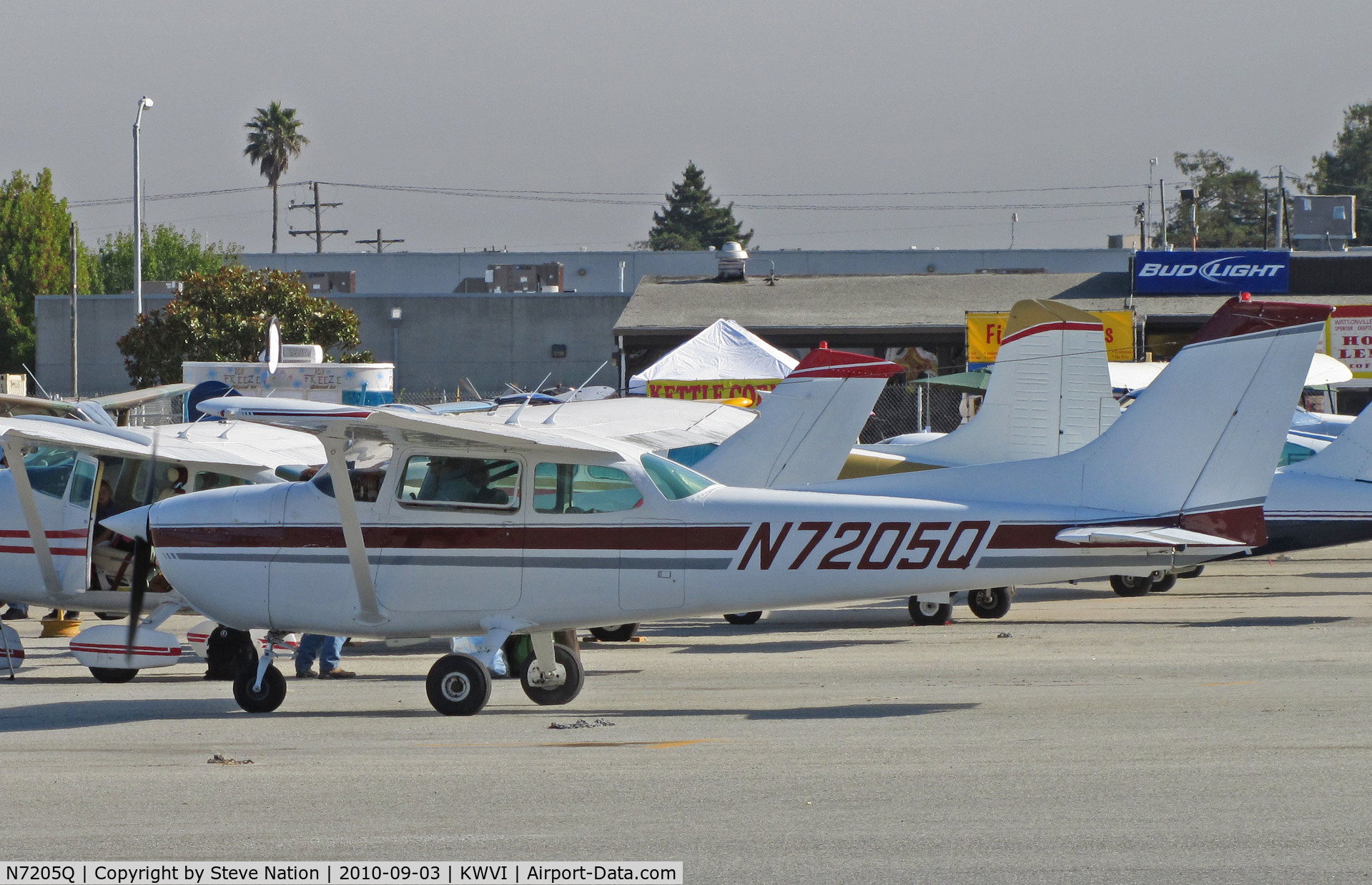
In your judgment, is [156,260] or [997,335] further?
[156,260]

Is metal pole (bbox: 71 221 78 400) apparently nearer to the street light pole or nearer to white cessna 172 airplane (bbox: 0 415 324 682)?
the street light pole

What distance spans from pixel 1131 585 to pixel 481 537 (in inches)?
382

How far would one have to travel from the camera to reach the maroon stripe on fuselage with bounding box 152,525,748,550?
9250 mm

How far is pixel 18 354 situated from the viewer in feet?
196

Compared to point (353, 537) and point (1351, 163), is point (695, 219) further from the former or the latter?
point (353, 537)

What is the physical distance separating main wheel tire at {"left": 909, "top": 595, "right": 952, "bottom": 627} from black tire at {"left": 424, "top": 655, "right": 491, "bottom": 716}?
6.13 meters

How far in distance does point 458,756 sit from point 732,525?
2.41 meters

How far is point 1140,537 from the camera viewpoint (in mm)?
8945

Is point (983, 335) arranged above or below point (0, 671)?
above

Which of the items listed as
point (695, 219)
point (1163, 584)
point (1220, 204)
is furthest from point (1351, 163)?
point (1163, 584)

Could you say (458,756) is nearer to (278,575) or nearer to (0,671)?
(278,575)

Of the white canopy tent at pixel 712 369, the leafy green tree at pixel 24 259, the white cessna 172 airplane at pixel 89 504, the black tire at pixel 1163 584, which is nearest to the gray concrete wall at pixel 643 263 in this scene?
the leafy green tree at pixel 24 259

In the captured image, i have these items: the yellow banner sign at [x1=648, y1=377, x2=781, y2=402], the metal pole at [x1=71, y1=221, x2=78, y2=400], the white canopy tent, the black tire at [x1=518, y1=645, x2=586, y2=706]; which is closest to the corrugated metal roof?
the white canopy tent

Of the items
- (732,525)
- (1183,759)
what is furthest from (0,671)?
(1183,759)
